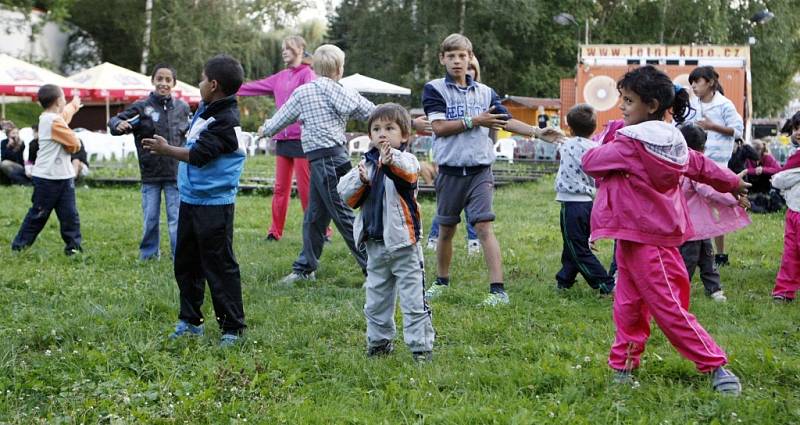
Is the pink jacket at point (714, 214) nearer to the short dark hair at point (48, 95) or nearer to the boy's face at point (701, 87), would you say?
the boy's face at point (701, 87)

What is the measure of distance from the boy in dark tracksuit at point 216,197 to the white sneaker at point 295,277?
1.85 m

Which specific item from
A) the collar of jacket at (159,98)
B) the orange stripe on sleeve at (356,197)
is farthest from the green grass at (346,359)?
the collar of jacket at (159,98)

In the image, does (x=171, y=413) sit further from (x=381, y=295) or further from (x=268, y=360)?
(x=381, y=295)

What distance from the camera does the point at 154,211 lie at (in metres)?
8.14

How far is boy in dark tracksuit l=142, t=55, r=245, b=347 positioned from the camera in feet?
16.5

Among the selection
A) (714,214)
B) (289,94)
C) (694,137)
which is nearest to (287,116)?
(289,94)

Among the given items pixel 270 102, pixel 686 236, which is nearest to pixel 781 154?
pixel 686 236

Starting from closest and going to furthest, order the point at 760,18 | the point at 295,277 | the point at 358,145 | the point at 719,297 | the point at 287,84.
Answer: the point at 719,297
the point at 295,277
the point at 287,84
the point at 358,145
the point at 760,18

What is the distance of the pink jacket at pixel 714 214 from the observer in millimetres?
5070

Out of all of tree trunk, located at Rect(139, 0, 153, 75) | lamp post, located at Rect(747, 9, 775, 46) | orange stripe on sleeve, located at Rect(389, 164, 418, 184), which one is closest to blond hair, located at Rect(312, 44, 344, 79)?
orange stripe on sleeve, located at Rect(389, 164, 418, 184)

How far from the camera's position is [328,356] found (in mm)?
4762

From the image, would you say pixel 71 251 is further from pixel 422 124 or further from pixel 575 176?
pixel 575 176

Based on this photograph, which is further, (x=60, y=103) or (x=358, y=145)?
(x=358, y=145)

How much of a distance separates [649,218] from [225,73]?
257 cm
